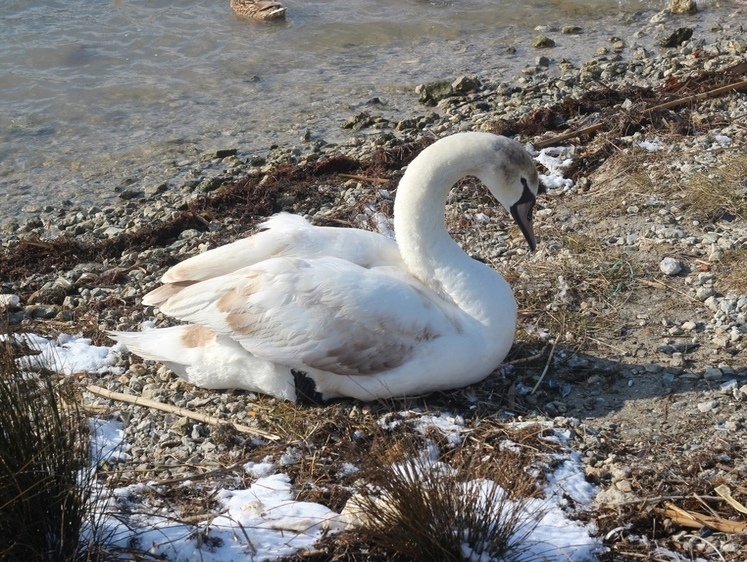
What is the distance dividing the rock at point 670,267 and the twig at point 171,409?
107 inches

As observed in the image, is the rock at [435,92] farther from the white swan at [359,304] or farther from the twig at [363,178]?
the white swan at [359,304]

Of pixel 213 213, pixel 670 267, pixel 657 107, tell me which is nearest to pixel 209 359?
pixel 670 267

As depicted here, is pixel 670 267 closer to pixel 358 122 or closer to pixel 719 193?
pixel 719 193

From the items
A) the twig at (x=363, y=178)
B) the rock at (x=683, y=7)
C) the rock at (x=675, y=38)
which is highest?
the rock at (x=683, y=7)

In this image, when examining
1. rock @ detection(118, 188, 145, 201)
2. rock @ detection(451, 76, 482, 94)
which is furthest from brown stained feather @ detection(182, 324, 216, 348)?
rock @ detection(451, 76, 482, 94)

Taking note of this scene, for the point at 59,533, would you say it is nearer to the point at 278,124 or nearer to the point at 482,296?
the point at 482,296

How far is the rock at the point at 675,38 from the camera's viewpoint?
12.2 metres

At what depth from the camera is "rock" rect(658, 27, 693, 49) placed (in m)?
12.2

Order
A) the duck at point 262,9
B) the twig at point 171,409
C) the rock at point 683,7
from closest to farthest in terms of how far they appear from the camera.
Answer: the twig at point 171,409 → the rock at point 683,7 → the duck at point 262,9

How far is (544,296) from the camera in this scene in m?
5.96

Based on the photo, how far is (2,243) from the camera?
8953 mm

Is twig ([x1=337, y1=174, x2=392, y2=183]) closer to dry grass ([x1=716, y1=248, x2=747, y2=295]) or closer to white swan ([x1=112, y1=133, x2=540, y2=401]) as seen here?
white swan ([x1=112, y1=133, x2=540, y2=401])

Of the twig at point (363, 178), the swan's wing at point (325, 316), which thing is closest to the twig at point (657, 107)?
the twig at point (363, 178)

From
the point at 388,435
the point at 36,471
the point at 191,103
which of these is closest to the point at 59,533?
the point at 36,471
